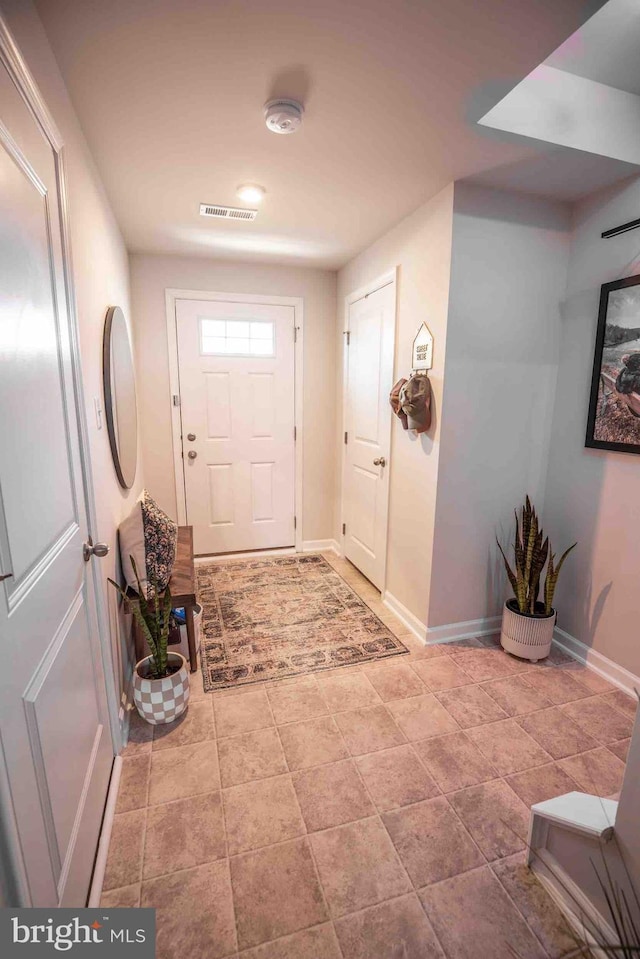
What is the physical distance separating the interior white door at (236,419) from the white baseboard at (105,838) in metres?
2.18

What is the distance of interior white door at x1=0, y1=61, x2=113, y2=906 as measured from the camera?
81cm

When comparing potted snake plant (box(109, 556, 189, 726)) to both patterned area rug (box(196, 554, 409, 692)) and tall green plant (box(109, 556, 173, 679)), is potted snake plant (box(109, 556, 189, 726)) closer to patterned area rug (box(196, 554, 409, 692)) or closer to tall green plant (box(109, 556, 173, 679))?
tall green plant (box(109, 556, 173, 679))

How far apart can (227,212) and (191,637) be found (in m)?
2.29

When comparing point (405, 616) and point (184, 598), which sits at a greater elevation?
point (184, 598)

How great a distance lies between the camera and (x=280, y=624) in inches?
107

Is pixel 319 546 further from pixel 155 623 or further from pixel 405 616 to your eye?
pixel 155 623

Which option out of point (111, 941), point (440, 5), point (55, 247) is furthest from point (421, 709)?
point (440, 5)

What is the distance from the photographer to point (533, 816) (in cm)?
130

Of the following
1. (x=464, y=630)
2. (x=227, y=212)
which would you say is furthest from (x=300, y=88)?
(x=464, y=630)

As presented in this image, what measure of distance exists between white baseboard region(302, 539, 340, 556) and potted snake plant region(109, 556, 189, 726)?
84.1 inches

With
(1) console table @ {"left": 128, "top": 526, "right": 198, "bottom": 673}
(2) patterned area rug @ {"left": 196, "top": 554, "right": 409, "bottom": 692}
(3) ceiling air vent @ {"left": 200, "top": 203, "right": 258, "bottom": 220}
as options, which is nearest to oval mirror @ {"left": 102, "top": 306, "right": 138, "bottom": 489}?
(1) console table @ {"left": 128, "top": 526, "right": 198, "bottom": 673}

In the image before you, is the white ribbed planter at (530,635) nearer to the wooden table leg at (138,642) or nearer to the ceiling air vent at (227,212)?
the wooden table leg at (138,642)

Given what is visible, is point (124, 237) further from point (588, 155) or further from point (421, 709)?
point (421, 709)

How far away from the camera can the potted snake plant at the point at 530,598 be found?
2.31 m
